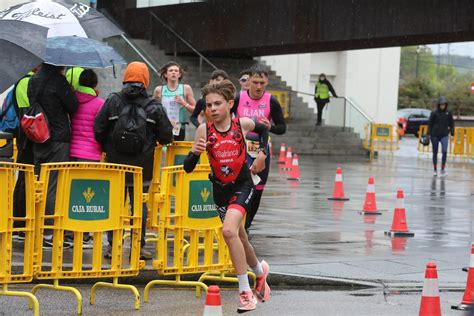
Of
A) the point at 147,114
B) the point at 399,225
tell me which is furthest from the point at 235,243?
the point at 399,225

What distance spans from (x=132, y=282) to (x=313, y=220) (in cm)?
550

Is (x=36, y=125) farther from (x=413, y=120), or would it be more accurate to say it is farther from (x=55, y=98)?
(x=413, y=120)

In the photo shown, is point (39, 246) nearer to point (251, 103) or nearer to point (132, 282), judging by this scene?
point (132, 282)

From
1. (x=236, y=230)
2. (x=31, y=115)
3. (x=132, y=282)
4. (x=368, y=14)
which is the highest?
(x=368, y=14)

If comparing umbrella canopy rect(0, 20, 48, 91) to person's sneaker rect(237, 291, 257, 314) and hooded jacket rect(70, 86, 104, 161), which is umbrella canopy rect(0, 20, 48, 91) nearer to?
hooded jacket rect(70, 86, 104, 161)

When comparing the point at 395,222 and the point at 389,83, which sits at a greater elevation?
the point at 389,83

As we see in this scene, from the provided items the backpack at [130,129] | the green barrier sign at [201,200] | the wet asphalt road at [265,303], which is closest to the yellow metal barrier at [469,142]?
the wet asphalt road at [265,303]

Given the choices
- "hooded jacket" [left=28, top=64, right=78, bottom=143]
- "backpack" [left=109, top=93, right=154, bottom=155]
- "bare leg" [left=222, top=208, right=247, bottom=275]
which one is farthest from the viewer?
"hooded jacket" [left=28, top=64, right=78, bottom=143]

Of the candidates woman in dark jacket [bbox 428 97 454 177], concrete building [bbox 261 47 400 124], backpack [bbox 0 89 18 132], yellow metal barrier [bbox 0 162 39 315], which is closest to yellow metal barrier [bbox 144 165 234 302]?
yellow metal barrier [bbox 0 162 39 315]

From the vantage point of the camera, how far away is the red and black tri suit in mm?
8375

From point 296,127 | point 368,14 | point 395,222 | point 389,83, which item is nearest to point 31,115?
point 395,222

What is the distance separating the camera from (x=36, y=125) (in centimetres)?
1047

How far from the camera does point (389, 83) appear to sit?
51.0 metres

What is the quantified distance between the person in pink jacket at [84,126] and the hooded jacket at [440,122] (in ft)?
54.4
